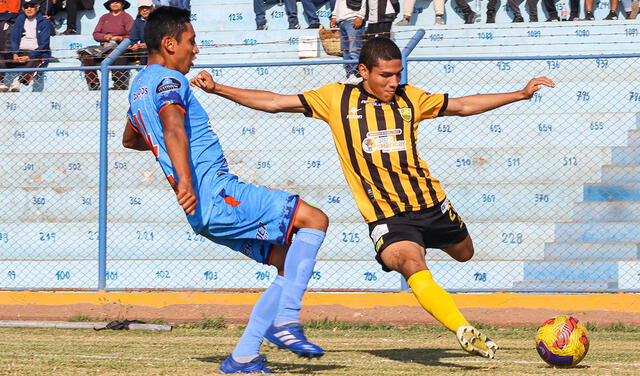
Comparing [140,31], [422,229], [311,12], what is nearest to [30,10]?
[140,31]

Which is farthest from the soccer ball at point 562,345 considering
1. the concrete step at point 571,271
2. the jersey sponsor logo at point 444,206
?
the concrete step at point 571,271

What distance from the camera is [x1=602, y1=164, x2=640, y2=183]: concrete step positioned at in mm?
12500

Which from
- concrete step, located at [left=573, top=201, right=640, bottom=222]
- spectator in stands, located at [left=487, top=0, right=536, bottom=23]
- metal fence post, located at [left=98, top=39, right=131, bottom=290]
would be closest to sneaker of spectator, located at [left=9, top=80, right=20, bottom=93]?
metal fence post, located at [left=98, top=39, right=131, bottom=290]

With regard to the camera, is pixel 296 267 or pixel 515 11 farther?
pixel 515 11

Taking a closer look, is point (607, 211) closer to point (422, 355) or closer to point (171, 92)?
point (422, 355)

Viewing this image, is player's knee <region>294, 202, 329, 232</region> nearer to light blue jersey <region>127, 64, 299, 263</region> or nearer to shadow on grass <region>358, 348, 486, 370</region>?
light blue jersey <region>127, 64, 299, 263</region>

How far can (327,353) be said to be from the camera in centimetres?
729

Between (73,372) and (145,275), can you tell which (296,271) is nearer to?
(73,372)

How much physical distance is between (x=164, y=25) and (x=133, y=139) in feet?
2.38

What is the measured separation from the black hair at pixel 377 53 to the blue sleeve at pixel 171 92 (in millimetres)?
1499

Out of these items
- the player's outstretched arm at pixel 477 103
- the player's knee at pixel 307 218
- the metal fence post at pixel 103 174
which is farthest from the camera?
the metal fence post at pixel 103 174

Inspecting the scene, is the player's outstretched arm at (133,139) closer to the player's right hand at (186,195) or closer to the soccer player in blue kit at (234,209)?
the soccer player in blue kit at (234,209)

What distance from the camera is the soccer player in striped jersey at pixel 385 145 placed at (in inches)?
262

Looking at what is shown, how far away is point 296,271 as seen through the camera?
18.7ft
